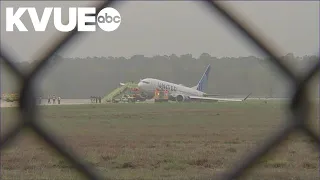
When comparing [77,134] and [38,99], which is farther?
[77,134]

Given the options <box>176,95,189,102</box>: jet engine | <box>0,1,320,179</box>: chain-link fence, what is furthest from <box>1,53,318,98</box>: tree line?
<box>176,95,189,102</box>: jet engine

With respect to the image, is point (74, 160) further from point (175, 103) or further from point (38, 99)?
point (175, 103)

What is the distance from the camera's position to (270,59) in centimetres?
53

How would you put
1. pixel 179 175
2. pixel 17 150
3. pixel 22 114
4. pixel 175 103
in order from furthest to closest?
pixel 175 103
pixel 17 150
pixel 179 175
pixel 22 114

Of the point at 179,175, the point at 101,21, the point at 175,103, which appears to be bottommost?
the point at 179,175

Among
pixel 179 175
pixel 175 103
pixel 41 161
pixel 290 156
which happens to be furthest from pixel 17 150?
pixel 175 103

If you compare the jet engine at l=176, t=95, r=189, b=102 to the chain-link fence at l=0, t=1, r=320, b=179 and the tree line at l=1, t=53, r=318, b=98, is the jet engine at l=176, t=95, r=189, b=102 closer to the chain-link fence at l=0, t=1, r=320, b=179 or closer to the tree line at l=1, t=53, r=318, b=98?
Answer: the tree line at l=1, t=53, r=318, b=98

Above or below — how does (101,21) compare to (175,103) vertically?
below

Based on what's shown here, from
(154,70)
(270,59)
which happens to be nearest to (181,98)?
(154,70)

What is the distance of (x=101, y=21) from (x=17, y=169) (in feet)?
9.89

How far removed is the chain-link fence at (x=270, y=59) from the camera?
19.1 inches

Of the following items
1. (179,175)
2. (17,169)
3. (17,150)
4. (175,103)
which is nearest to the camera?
(179,175)

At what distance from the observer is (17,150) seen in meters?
4.28

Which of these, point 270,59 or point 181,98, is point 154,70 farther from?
point 181,98
